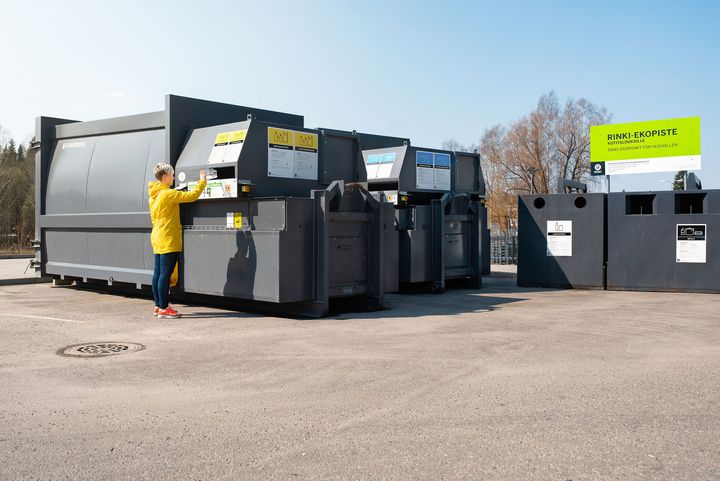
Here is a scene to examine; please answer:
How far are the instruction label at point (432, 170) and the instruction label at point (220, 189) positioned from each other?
175 inches

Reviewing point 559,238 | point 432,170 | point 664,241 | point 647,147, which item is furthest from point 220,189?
point 647,147

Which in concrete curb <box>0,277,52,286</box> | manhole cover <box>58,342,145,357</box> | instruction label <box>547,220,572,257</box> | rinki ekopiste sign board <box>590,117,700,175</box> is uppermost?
rinki ekopiste sign board <box>590,117,700,175</box>

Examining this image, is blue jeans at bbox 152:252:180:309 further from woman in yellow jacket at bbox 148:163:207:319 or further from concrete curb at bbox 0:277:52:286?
concrete curb at bbox 0:277:52:286

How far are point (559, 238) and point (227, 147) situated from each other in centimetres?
689

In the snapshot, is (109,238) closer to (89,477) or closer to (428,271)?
(428,271)

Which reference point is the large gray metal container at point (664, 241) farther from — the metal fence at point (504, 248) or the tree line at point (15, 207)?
the tree line at point (15, 207)

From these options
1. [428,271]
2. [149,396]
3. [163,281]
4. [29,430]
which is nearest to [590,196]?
[428,271]

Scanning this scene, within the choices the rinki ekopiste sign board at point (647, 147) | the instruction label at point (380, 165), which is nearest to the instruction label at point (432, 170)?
the instruction label at point (380, 165)

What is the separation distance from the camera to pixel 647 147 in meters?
19.5

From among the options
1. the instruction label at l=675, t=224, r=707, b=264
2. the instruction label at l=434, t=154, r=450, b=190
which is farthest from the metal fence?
the instruction label at l=675, t=224, r=707, b=264

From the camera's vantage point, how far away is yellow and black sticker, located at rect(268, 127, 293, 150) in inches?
348

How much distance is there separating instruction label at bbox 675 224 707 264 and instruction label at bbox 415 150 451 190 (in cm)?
418

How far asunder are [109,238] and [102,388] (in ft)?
20.6

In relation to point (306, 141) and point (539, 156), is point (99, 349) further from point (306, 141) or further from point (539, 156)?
point (539, 156)
